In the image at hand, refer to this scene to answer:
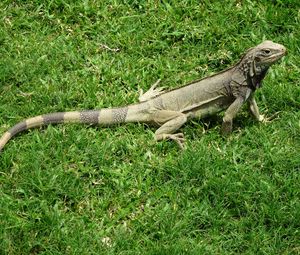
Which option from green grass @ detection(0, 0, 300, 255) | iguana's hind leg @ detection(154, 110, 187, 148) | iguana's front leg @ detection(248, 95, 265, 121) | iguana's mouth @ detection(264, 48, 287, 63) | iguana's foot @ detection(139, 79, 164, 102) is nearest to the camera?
green grass @ detection(0, 0, 300, 255)

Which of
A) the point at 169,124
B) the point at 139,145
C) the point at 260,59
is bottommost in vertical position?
the point at 139,145

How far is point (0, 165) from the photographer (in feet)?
21.1

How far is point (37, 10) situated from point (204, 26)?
1985 mm

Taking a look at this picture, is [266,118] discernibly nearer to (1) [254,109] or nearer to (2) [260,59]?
(1) [254,109]

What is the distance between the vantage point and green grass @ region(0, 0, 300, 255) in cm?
589

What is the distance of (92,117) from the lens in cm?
684

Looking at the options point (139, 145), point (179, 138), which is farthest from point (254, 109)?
point (139, 145)

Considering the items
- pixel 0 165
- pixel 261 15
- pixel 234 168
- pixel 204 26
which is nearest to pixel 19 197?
pixel 0 165

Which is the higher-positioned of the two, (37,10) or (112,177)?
(37,10)

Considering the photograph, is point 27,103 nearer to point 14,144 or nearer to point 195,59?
point 14,144

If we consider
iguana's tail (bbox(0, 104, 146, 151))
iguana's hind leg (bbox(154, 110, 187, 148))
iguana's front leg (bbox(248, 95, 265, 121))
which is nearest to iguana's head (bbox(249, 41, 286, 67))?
iguana's front leg (bbox(248, 95, 265, 121))

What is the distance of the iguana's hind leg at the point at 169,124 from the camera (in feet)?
22.0

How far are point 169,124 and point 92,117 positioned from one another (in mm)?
766

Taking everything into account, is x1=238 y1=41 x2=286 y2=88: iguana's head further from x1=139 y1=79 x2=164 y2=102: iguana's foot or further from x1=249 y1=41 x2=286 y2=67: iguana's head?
x1=139 y1=79 x2=164 y2=102: iguana's foot
